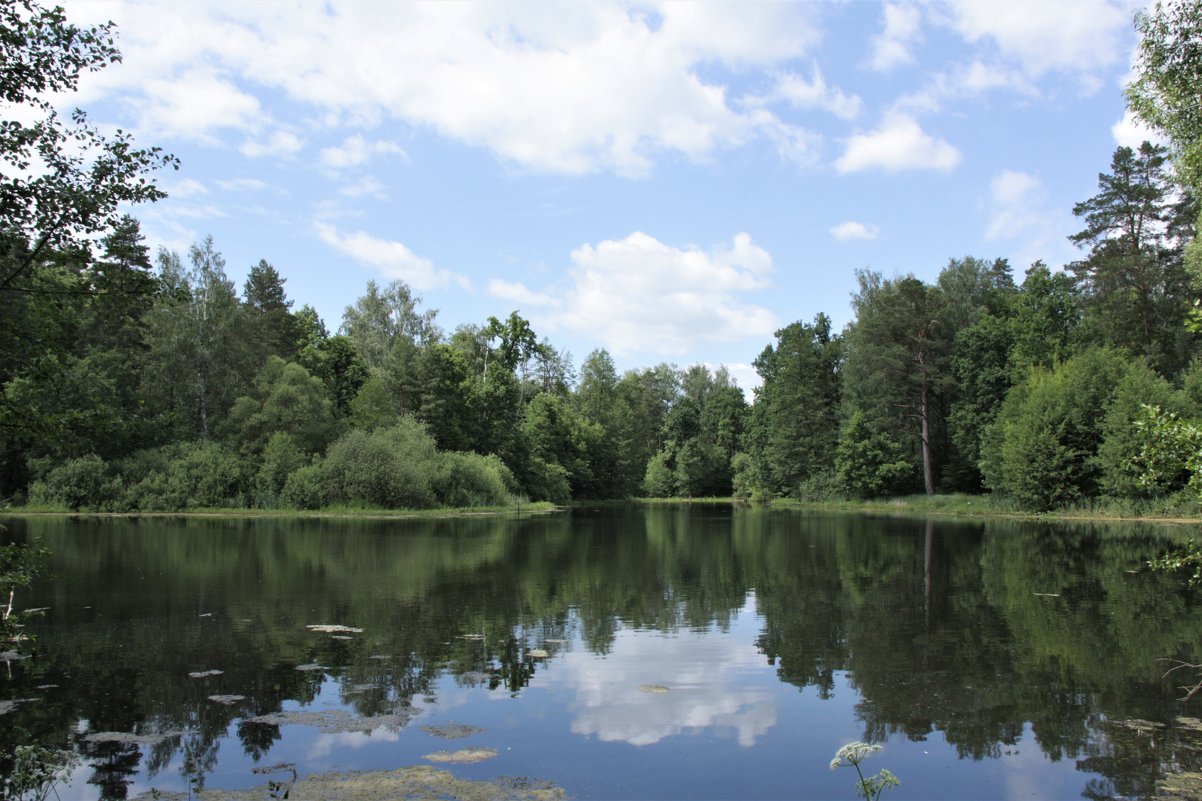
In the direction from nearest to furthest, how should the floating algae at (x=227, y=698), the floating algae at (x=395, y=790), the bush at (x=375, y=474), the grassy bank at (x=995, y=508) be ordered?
the floating algae at (x=395, y=790)
the floating algae at (x=227, y=698)
the grassy bank at (x=995, y=508)
the bush at (x=375, y=474)

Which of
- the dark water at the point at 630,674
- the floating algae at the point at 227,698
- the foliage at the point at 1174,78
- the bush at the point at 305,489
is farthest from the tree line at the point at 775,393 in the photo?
the floating algae at the point at 227,698

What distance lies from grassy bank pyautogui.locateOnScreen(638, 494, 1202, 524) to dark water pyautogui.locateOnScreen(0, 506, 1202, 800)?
2155 cm

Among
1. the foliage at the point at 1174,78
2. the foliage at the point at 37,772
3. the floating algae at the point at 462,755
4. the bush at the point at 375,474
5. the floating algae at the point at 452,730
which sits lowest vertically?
the floating algae at the point at 452,730

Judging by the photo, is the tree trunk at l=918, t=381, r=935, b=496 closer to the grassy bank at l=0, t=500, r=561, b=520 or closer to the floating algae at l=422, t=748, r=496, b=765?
the grassy bank at l=0, t=500, r=561, b=520

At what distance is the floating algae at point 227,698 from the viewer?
373 inches

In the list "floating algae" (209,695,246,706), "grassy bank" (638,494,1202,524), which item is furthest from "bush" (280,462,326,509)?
"floating algae" (209,695,246,706)

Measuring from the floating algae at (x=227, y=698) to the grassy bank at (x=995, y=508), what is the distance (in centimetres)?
3342

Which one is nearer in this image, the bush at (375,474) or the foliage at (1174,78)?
the foliage at (1174,78)

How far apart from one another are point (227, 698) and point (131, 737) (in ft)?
4.69

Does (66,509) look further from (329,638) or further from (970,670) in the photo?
(970,670)

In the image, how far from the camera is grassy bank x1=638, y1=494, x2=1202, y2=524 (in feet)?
137

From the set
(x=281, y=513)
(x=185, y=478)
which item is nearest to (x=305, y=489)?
(x=281, y=513)

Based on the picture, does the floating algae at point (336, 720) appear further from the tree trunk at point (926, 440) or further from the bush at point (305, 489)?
the tree trunk at point (926, 440)

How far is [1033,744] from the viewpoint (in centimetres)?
841
